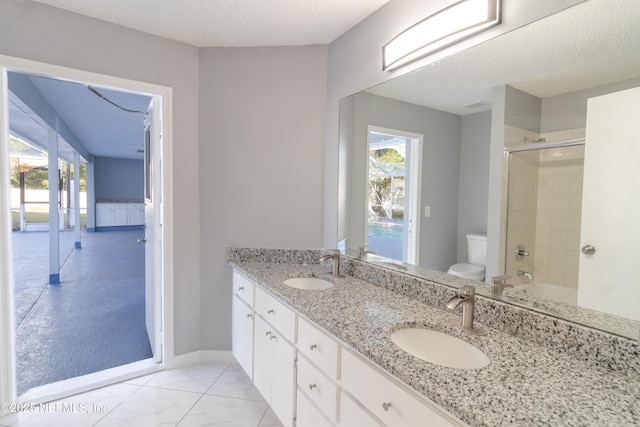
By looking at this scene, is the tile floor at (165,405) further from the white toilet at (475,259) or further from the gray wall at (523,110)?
the gray wall at (523,110)

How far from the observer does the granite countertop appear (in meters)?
0.69

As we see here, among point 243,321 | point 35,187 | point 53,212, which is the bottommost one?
point 243,321

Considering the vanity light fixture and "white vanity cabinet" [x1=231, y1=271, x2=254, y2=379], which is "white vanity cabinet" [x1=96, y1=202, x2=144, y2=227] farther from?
the vanity light fixture

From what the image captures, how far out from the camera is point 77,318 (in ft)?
10.2

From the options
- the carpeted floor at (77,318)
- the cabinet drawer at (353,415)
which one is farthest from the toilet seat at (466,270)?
the carpeted floor at (77,318)

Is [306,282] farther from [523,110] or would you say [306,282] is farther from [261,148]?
[523,110]

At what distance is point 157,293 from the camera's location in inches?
91.4

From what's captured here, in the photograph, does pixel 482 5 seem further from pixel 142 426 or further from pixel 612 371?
pixel 142 426

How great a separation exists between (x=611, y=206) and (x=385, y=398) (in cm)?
92

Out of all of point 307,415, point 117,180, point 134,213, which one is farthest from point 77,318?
point 117,180

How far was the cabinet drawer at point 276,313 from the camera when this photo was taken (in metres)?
1.50

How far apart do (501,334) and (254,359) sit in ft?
4.55

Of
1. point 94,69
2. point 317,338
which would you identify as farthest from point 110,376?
point 94,69

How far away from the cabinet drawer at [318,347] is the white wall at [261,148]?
0.99 m
